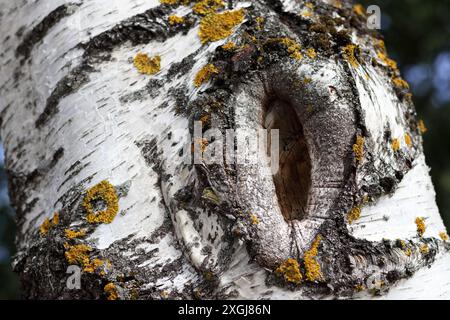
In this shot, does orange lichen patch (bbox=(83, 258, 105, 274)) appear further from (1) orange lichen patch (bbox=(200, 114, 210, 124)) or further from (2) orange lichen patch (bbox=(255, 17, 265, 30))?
(2) orange lichen patch (bbox=(255, 17, 265, 30))

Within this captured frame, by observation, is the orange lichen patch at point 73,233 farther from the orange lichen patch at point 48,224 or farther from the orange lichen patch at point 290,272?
the orange lichen patch at point 290,272

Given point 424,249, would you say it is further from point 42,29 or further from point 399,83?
point 42,29

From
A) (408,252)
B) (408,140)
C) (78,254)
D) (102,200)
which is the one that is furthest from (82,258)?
(408,140)

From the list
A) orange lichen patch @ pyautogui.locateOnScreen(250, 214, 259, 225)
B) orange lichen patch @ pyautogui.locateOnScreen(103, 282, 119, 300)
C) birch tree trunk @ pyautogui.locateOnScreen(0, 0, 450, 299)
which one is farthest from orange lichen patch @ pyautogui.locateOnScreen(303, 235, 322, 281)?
orange lichen patch @ pyautogui.locateOnScreen(103, 282, 119, 300)

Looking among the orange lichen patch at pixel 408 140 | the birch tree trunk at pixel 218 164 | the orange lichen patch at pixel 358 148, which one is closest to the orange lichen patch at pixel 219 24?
the birch tree trunk at pixel 218 164
